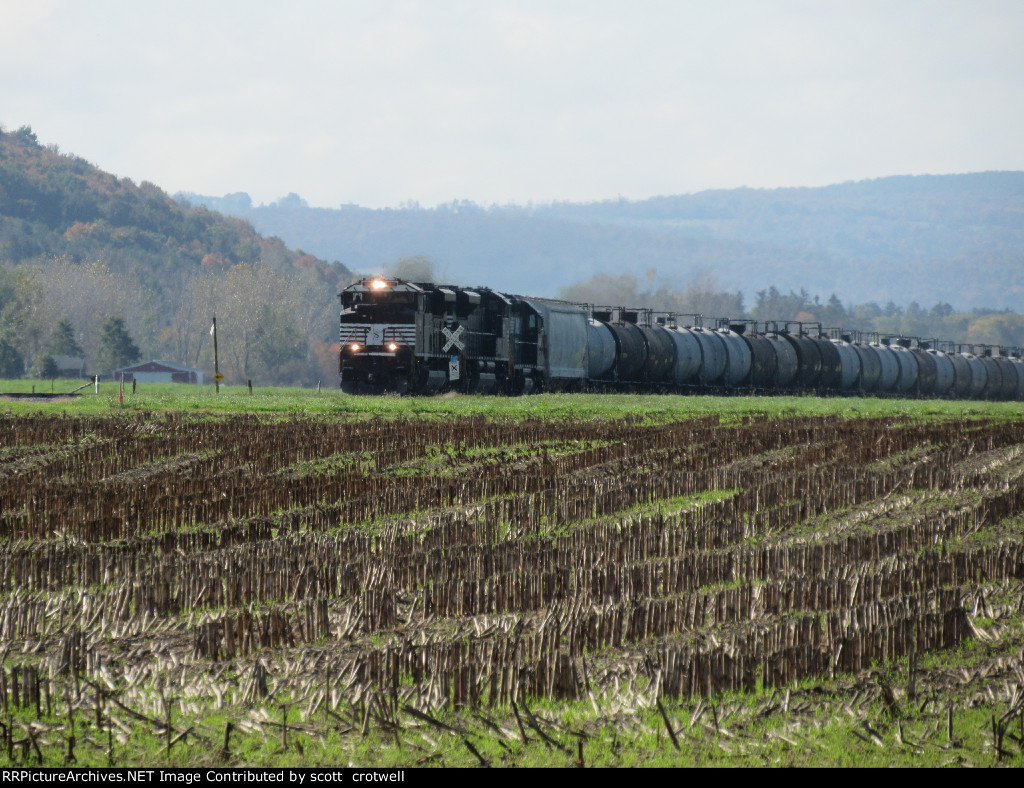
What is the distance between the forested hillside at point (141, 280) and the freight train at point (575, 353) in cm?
6745

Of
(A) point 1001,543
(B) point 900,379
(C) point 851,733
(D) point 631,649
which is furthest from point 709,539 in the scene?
(B) point 900,379

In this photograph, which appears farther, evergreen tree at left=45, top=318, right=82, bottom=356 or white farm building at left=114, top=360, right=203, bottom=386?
white farm building at left=114, top=360, right=203, bottom=386

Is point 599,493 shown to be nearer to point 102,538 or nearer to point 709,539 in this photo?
point 709,539

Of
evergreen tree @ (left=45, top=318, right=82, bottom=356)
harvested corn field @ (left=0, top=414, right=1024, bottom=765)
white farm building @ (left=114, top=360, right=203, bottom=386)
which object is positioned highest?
evergreen tree @ (left=45, top=318, right=82, bottom=356)

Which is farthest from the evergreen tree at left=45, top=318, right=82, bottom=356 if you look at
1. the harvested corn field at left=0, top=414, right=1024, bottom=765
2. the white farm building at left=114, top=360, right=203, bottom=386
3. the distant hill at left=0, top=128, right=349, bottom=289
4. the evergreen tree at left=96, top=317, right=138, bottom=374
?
the harvested corn field at left=0, top=414, right=1024, bottom=765

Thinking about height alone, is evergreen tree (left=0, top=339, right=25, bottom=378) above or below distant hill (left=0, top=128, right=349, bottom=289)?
below

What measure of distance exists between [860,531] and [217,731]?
1009 cm

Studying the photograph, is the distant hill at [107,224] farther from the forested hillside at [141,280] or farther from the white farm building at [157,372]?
the white farm building at [157,372]

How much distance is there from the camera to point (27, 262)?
15788cm

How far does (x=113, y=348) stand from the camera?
11750 centimetres

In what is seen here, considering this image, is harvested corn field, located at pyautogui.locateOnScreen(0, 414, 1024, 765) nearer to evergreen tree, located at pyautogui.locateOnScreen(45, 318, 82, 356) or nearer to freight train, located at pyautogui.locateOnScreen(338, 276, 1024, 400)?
freight train, located at pyautogui.locateOnScreen(338, 276, 1024, 400)

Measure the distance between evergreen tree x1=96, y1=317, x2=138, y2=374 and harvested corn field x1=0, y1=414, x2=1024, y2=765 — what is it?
100587mm

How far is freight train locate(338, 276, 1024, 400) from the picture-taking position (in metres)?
46.5

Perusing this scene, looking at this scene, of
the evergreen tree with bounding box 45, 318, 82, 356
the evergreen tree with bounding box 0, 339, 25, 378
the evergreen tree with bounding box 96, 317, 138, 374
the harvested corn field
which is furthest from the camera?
the evergreen tree with bounding box 96, 317, 138, 374
